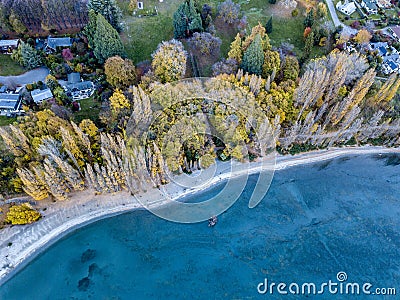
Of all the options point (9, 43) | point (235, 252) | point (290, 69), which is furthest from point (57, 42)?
point (235, 252)

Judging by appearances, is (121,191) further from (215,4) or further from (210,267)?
(215,4)

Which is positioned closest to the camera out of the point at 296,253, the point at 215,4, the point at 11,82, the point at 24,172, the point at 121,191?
the point at 24,172

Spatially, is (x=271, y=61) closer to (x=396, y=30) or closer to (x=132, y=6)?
(x=132, y=6)

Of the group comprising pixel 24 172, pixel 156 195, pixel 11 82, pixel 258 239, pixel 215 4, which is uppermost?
pixel 215 4

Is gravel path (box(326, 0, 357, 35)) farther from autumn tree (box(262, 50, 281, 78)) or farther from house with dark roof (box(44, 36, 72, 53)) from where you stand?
house with dark roof (box(44, 36, 72, 53))

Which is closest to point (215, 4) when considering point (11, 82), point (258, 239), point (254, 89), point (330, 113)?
point (254, 89)

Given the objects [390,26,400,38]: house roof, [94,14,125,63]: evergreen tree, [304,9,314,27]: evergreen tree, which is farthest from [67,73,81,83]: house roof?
[390,26,400,38]: house roof
